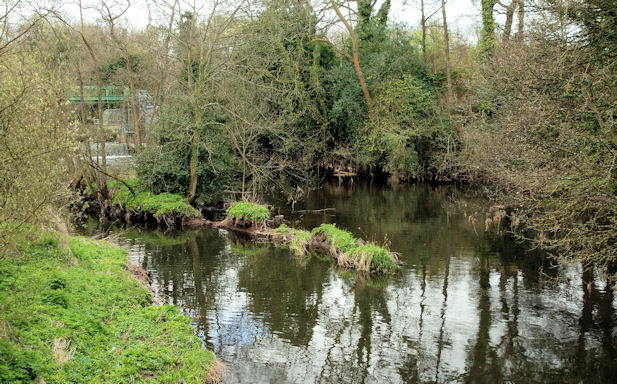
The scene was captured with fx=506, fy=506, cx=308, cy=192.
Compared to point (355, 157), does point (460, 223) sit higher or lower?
lower

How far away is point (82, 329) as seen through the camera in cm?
821

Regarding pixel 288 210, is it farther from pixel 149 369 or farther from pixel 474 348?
pixel 149 369

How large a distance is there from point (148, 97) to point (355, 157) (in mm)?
14464

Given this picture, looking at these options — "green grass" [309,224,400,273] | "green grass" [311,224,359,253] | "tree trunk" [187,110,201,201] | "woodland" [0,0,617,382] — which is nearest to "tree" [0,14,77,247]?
"woodland" [0,0,617,382]

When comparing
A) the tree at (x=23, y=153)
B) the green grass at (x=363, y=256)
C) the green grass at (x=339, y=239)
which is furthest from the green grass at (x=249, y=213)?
the tree at (x=23, y=153)

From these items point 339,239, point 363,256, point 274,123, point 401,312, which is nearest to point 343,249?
point 339,239

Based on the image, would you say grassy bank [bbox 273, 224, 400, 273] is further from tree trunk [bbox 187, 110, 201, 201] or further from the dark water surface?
tree trunk [bbox 187, 110, 201, 201]

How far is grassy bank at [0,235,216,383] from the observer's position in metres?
6.88

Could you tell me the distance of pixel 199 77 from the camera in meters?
23.2

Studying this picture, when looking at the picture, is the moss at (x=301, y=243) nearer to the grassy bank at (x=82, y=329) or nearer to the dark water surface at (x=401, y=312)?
the dark water surface at (x=401, y=312)

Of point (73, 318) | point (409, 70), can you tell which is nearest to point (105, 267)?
point (73, 318)

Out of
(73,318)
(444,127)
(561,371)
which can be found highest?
(444,127)

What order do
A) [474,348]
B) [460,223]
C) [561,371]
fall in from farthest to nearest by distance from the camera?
[460,223] < [474,348] < [561,371]

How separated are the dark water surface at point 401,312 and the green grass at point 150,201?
284 cm
